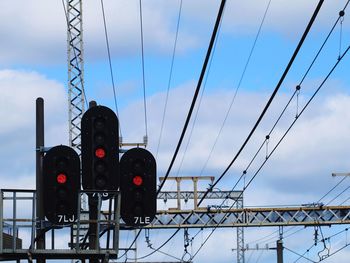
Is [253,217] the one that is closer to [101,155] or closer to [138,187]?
[138,187]

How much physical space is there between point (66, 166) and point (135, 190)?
48.0 inches

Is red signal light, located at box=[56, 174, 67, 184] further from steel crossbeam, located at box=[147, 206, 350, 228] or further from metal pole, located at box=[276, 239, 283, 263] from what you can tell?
steel crossbeam, located at box=[147, 206, 350, 228]

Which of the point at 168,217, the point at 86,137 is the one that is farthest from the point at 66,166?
the point at 168,217

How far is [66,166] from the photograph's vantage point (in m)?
19.3

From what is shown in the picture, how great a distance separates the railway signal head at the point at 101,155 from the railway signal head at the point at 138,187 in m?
0.33

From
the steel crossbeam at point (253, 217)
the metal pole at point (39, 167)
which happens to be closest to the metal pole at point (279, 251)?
the steel crossbeam at point (253, 217)

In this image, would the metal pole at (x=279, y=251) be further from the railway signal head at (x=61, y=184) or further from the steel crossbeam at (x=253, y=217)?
the railway signal head at (x=61, y=184)

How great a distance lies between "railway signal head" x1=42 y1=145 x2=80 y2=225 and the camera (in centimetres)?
1906

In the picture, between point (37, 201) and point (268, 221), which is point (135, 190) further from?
point (268, 221)

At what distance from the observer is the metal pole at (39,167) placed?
21797 mm

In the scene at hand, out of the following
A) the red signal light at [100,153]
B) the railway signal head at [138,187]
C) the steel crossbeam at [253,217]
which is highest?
the steel crossbeam at [253,217]

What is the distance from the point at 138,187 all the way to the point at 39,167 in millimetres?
4166

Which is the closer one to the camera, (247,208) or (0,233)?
(0,233)

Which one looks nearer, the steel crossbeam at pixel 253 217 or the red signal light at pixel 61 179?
the red signal light at pixel 61 179
